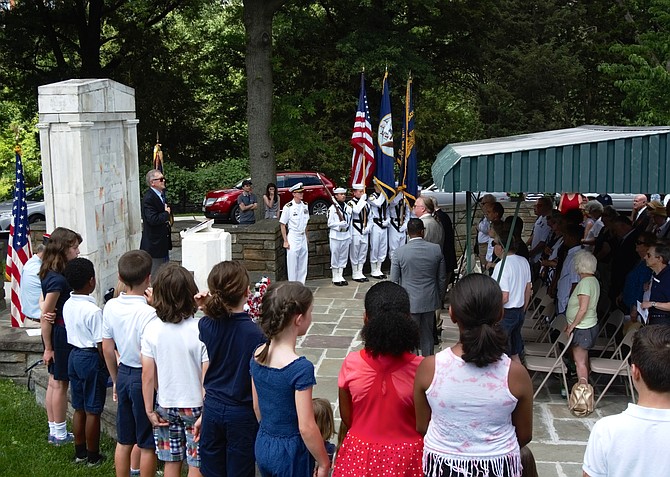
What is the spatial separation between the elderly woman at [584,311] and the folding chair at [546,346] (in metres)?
0.31

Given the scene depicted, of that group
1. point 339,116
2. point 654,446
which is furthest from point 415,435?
point 339,116

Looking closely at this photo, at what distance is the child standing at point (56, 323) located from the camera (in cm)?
668

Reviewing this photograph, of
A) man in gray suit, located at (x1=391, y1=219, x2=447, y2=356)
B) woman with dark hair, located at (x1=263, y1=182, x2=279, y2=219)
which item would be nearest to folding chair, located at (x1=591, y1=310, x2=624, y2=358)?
man in gray suit, located at (x1=391, y1=219, x2=447, y2=356)

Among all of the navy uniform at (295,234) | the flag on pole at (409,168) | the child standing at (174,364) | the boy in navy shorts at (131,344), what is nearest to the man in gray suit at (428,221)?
the flag on pole at (409,168)

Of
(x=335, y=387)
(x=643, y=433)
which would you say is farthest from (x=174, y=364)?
(x=335, y=387)

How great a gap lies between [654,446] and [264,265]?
1081 centimetres

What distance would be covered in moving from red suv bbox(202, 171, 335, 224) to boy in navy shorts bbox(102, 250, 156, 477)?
63.8 feet

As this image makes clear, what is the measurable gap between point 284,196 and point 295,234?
12320 millimetres

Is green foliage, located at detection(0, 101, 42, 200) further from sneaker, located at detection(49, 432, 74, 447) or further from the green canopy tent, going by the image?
the green canopy tent

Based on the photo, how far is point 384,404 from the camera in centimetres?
405

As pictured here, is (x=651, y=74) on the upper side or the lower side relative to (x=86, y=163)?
upper

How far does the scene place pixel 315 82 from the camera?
2816cm

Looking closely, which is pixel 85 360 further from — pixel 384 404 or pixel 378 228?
pixel 378 228

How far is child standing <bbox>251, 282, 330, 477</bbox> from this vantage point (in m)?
4.07
